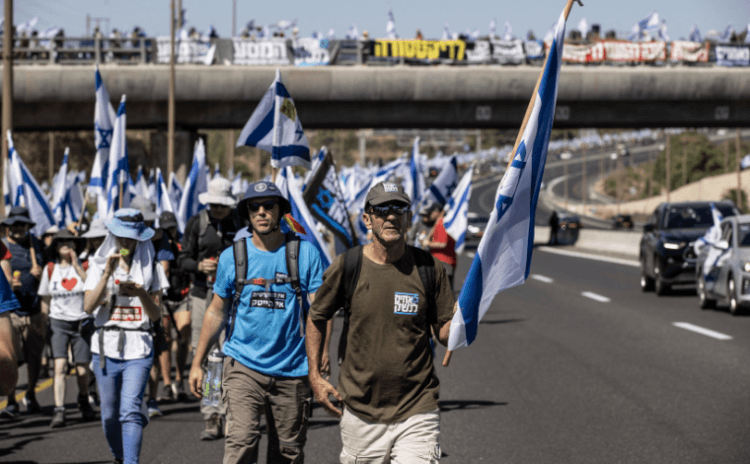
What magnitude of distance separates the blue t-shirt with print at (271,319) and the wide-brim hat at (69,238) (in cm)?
417

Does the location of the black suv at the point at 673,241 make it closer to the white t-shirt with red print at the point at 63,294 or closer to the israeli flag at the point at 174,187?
the israeli flag at the point at 174,187

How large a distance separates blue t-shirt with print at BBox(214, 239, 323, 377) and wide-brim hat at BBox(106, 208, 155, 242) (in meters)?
1.09

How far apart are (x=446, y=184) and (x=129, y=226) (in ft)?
42.4

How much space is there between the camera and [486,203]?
135875 mm

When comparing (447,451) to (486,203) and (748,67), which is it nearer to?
(748,67)

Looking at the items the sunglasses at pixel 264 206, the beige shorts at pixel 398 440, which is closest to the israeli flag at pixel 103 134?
the sunglasses at pixel 264 206

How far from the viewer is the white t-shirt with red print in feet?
30.1

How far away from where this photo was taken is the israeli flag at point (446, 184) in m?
18.8

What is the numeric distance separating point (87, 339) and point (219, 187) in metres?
2.21

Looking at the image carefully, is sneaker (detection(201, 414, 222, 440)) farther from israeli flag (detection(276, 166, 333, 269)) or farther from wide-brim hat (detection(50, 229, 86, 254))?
wide-brim hat (detection(50, 229, 86, 254))

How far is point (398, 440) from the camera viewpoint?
4.54 meters

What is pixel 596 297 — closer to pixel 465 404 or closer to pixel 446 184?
pixel 446 184

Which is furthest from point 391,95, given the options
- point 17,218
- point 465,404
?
point 465,404

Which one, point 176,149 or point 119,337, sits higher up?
point 176,149
